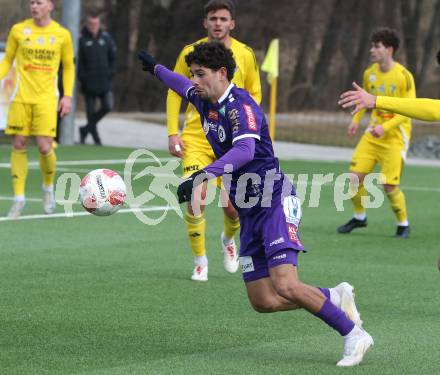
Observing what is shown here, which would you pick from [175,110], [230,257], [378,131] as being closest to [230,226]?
[230,257]

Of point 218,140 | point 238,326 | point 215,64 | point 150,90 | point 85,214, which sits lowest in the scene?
point 150,90

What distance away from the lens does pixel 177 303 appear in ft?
28.5

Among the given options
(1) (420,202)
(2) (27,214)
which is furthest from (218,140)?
(1) (420,202)

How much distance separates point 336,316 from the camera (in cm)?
683

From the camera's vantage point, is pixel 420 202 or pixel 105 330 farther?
pixel 420 202

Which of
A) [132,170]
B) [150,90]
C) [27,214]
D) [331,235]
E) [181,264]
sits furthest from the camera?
[150,90]

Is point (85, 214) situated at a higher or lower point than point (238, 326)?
lower

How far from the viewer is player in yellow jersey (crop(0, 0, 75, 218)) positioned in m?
13.3

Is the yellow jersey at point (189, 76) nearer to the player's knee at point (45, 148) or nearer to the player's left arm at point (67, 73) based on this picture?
the player's left arm at point (67, 73)

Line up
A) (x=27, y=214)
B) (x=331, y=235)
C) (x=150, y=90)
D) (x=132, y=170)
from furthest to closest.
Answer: (x=150, y=90) → (x=132, y=170) → (x=27, y=214) → (x=331, y=235)

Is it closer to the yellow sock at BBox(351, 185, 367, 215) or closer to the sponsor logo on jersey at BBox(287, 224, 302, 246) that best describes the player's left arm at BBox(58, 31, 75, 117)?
the yellow sock at BBox(351, 185, 367, 215)

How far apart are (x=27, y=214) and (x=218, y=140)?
268 inches

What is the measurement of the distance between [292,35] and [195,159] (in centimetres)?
3192

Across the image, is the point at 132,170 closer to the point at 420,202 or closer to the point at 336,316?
the point at 420,202
